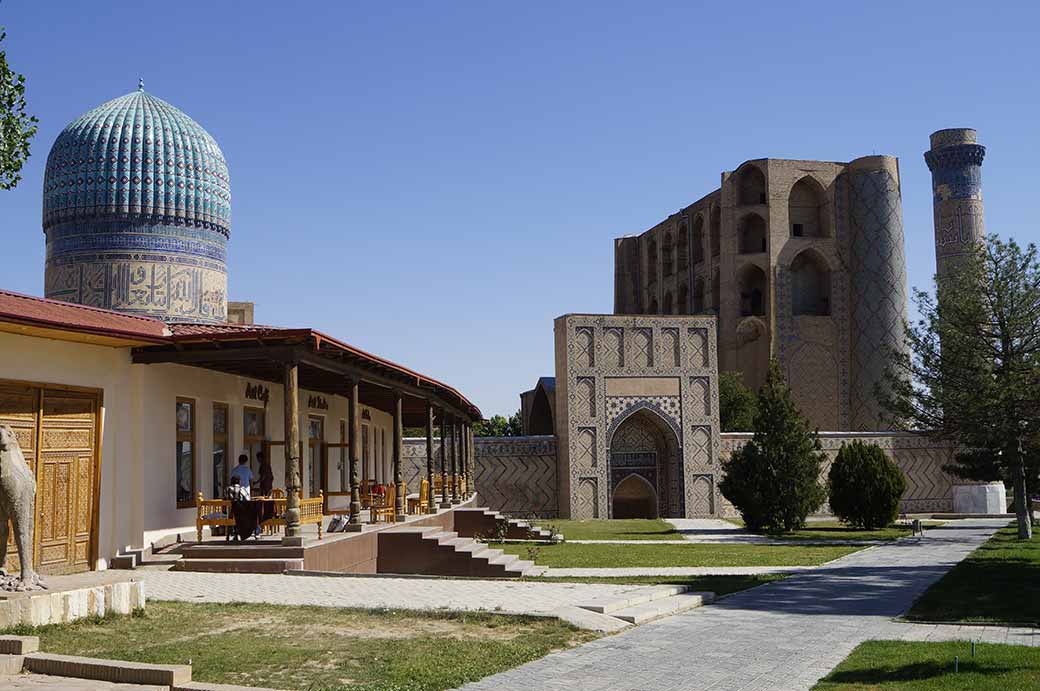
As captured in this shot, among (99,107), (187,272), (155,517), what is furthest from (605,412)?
(155,517)

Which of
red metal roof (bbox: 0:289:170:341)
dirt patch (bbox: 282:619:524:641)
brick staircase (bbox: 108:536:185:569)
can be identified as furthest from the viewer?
brick staircase (bbox: 108:536:185:569)

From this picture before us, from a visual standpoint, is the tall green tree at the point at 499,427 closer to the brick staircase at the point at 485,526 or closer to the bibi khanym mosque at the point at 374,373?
the bibi khanym mosque at the point at 374,373

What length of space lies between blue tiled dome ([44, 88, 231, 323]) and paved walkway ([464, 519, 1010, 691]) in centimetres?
1833

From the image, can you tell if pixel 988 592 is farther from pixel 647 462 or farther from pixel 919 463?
pixel 919 463

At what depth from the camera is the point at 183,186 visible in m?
27.7

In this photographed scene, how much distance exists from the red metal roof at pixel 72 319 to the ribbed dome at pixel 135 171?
13707mm

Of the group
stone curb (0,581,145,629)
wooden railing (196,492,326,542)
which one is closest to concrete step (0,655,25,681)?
stone curb (0,581,145,629)

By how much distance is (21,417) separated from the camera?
1187 centimetres

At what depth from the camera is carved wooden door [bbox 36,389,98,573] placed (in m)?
12.3

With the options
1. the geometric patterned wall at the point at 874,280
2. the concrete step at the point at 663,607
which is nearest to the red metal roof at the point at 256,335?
the concrete step at the point at 663,607

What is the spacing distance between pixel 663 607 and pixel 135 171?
21337mm

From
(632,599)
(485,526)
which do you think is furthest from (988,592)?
(485,526)

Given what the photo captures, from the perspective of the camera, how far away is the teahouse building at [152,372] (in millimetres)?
12453

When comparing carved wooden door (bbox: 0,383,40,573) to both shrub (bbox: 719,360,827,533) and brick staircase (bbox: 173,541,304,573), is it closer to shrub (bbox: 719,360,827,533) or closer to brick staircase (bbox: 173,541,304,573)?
brick staircase (bbox: 173,541,304,573)
